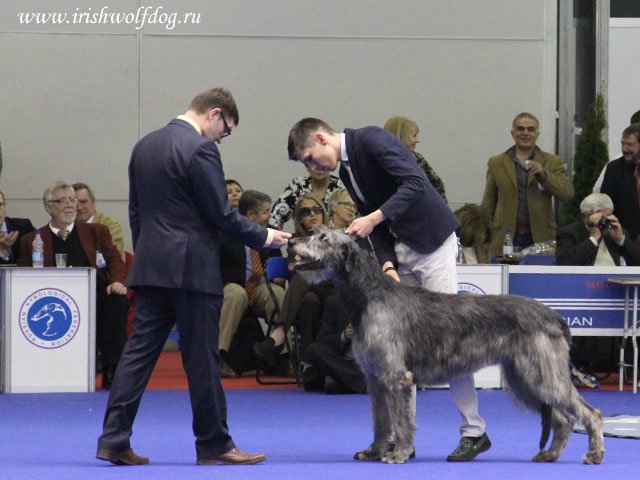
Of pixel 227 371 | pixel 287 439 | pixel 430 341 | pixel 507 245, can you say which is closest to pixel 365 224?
pixel 430 341

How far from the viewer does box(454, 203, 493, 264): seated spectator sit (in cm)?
941

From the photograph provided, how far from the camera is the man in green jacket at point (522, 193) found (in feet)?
34.8

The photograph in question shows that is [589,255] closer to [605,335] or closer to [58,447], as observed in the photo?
[605,335]

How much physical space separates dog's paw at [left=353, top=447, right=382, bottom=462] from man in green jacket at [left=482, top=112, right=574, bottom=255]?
200 inches

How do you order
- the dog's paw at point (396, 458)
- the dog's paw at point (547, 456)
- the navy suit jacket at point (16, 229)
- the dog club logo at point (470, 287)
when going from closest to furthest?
the dog's paw at point (396, 458), the dog's paw at point (547, 456), the dog club logo at point (470, 287), the navy suit jacket at point (16, 229)

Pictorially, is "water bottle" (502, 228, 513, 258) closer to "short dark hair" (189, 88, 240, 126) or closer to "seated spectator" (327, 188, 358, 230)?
"seated spectator" (327, 188, 358, 230)

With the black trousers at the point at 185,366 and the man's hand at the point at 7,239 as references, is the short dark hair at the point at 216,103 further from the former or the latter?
the man's hand at the point at 7,239

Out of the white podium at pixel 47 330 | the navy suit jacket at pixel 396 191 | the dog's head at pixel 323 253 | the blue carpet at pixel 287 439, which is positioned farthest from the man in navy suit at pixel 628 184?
the dog's head at pixel 323 253

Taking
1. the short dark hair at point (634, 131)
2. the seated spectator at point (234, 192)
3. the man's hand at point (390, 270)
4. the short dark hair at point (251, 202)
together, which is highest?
the short dark hair at point (634, 131)

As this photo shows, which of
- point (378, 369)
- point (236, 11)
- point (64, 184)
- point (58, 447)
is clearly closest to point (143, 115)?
point (236, 11)

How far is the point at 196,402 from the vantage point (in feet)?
18.0

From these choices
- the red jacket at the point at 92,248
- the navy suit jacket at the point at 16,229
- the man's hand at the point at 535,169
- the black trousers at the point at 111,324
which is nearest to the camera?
the black trousers at the point at 111,324

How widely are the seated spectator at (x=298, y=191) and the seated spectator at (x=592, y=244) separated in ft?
6.47

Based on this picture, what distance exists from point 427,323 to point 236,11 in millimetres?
7053
